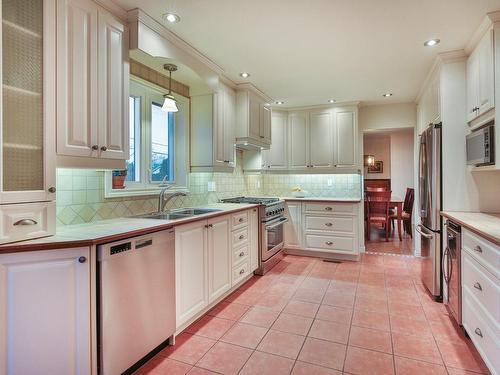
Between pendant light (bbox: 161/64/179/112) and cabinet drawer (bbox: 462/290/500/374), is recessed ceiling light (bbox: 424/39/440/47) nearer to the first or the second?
cabinet drawer (bbox: 462/290/500/374)

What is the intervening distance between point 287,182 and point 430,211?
8.50 ft

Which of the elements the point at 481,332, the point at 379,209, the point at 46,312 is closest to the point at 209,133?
the point at 46,312

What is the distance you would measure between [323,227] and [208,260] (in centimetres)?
228

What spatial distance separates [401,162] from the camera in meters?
8.23

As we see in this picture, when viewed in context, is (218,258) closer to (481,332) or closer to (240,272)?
(240,272)

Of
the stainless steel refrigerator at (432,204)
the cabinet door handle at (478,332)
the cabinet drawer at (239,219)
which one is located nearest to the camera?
the cabinet door handle at (478,332)

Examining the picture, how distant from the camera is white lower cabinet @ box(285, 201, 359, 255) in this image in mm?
4188

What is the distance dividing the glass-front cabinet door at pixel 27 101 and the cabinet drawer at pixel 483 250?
247 cm

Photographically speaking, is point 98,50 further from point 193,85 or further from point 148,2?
point 193,85

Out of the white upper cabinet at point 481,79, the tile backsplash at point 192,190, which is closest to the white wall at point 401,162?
the tile backsplash at point 192,190

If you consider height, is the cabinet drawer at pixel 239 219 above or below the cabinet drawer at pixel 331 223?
above

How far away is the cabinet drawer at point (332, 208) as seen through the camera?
13.7ft

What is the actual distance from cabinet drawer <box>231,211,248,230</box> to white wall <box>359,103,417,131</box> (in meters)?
2.70

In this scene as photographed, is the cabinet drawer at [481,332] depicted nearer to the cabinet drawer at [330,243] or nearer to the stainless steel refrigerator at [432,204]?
the stainless steel refrigerator at [432,204]
